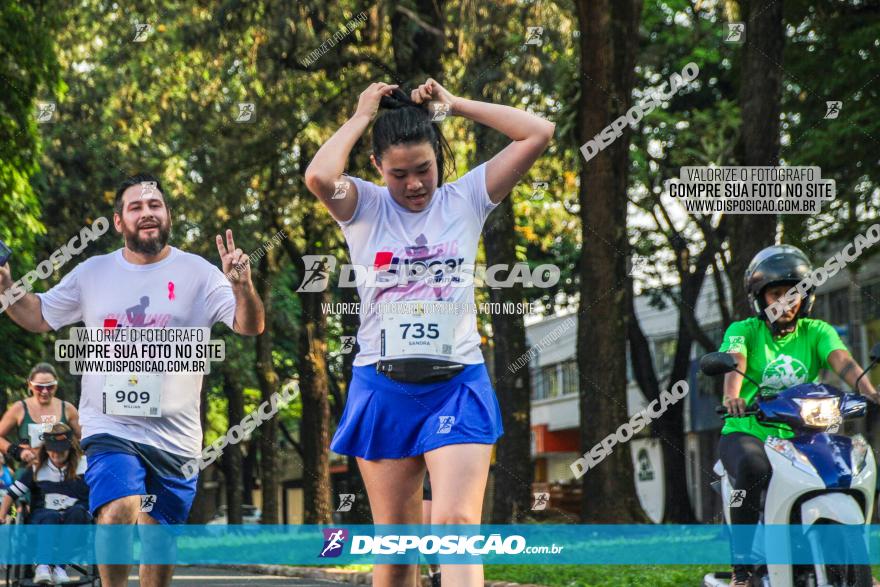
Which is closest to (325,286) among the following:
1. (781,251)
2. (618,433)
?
(618,433)

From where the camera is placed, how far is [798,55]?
22922 mm

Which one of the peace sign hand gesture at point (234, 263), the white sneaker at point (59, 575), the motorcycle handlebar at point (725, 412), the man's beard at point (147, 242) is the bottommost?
the white sneaker at point (59, 575)

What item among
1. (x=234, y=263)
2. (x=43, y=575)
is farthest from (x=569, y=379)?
(x=234, y=263)

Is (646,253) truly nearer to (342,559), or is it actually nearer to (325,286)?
(325,286)

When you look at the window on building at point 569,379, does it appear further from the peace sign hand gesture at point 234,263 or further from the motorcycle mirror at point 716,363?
the peace sign hand gesture at point 234,263

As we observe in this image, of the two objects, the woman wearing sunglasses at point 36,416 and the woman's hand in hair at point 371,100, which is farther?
the woman wearing sunglasses at point 36,416

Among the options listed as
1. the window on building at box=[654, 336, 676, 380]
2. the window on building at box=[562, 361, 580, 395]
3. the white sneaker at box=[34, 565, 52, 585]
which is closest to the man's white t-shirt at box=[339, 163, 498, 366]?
the white sneaker at box=[34, 565, 52, 585]

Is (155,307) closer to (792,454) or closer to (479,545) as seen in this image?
(479,545)

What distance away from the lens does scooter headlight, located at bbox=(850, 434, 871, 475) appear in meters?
6.42

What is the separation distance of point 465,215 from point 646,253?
2579cm

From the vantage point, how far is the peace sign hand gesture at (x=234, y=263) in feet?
20.6

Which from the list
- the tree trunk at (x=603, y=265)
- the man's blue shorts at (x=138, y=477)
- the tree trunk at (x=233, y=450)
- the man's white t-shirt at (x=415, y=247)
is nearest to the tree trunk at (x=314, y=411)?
the tree trunk at (x=233, y=450)

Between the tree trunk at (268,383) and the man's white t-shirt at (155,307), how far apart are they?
19.1 meters

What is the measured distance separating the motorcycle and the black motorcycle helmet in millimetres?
531
